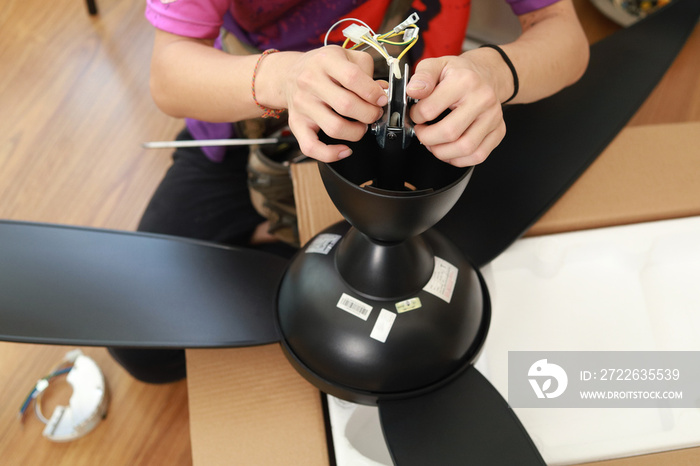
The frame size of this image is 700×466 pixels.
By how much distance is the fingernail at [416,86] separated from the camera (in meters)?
0.45

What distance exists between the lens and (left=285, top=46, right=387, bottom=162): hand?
0.45m

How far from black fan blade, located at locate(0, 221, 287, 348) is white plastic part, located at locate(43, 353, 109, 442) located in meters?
0.62

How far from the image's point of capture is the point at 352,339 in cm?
53

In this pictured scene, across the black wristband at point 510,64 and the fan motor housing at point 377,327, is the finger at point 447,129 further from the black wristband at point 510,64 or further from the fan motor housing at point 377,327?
the black wristband at point 510,64

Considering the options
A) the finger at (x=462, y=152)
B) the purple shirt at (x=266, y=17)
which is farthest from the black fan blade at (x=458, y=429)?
the purple shirt at (x=266, y=17)

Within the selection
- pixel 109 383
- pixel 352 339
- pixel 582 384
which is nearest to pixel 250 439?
pixel 352 339

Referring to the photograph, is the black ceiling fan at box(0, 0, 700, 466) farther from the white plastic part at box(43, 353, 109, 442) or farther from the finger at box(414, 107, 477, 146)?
the white plastic part at box(43, 353, 109, 442)

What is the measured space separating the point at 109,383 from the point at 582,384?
957 mm

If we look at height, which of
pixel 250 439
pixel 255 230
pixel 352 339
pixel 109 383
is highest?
pixel 352 339

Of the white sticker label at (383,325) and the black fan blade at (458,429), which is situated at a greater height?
the white sticker label at (383,325)

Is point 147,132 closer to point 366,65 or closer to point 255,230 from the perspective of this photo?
point 255,230

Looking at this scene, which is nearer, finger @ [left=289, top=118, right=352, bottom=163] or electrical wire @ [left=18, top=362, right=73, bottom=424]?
finger @ [left=289, top=118, right=352, bottom=163]

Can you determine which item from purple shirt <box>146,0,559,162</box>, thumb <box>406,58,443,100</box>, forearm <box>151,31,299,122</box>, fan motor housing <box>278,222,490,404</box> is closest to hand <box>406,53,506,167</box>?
thumb <box>406,58,443,100</box>

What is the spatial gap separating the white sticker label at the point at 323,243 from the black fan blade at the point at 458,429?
0.17 metres
